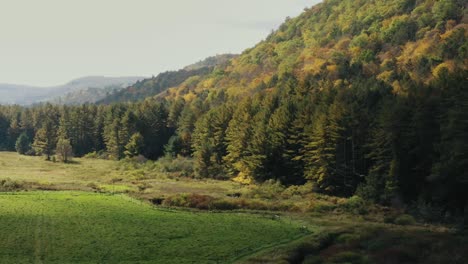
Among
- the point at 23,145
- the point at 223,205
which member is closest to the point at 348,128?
the point at 223,205

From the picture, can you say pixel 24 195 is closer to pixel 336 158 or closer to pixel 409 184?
pixel 336 158

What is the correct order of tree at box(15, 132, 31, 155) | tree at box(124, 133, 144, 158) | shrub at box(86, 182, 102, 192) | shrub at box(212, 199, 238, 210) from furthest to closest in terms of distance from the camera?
1. tree at box(15, 132, 31, 155)
2. tree at box(124, 133, 144, 158)
3. shrub at box(86, 182, 102, 192)
4. shrub at box(212, 199, 238, 210)

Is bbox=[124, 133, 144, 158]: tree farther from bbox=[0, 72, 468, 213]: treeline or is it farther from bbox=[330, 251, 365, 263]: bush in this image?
bbox=[330, 251, 365, 263]: bush

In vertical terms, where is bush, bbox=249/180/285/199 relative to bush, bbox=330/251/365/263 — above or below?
above

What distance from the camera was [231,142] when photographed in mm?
121062

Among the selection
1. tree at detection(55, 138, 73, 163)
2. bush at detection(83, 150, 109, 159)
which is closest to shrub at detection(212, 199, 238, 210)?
tree at detection(55, 138, 73, 163)

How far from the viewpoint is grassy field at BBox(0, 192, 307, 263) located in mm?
47713

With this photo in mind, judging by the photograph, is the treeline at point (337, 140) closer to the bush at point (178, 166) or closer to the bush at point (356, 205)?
the bush at point (356, 205)

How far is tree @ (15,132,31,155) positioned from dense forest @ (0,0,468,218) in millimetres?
531

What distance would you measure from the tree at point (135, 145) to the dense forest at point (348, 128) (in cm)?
32

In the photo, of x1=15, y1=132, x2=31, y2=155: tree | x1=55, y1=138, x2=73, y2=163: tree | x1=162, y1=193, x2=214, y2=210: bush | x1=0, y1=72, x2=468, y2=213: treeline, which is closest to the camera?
x1=0, y1=72, x2=468, y2=213: treeline

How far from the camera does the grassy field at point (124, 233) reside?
47713 millimetres

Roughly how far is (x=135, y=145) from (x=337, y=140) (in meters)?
80.5

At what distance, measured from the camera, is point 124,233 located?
56812 millimetres
